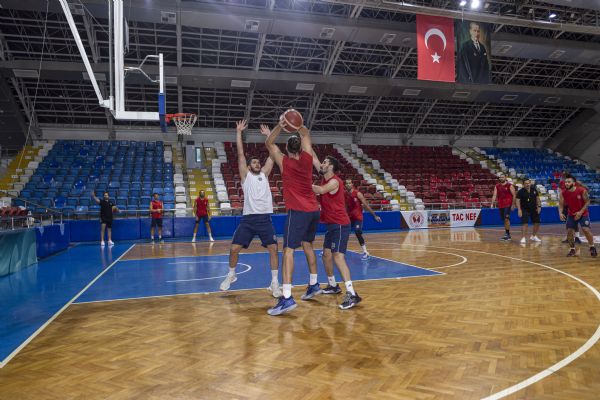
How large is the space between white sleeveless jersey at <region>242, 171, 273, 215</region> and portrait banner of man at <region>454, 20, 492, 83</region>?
39.9ft

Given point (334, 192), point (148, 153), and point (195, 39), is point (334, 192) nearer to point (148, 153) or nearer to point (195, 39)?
point (195, 39)

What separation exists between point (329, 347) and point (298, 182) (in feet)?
6.80

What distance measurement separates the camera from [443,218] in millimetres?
20859

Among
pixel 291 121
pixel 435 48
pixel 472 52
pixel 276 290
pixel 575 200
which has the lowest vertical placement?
Answer: pixel 276 290

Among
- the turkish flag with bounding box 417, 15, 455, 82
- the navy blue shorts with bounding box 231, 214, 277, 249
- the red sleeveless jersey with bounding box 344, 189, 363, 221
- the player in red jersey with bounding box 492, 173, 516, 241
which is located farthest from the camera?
the turkish flag with bounding box 417, 15, 455, 82

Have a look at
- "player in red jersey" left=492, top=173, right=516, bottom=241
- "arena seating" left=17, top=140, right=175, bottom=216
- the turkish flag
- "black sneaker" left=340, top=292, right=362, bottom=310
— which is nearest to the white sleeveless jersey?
"black sneaker" left=340, top=292, right=362, bottom=310

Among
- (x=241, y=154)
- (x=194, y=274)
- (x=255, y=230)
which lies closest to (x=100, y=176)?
(x=194, y=274)

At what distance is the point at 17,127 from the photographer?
813 inches

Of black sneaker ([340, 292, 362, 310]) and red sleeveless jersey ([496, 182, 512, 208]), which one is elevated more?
red sleeveless jersey ([496, 182, 512, 208])

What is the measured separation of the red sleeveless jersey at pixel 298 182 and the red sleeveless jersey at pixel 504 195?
1062 centimetres

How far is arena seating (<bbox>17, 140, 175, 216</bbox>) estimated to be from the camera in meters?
17.5

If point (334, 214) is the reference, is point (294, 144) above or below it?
above

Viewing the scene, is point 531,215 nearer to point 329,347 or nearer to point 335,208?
point 335,208

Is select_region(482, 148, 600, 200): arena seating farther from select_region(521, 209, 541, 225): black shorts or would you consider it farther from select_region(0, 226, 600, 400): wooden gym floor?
select_region(0, 226, 600, 400): wooden gym floor
